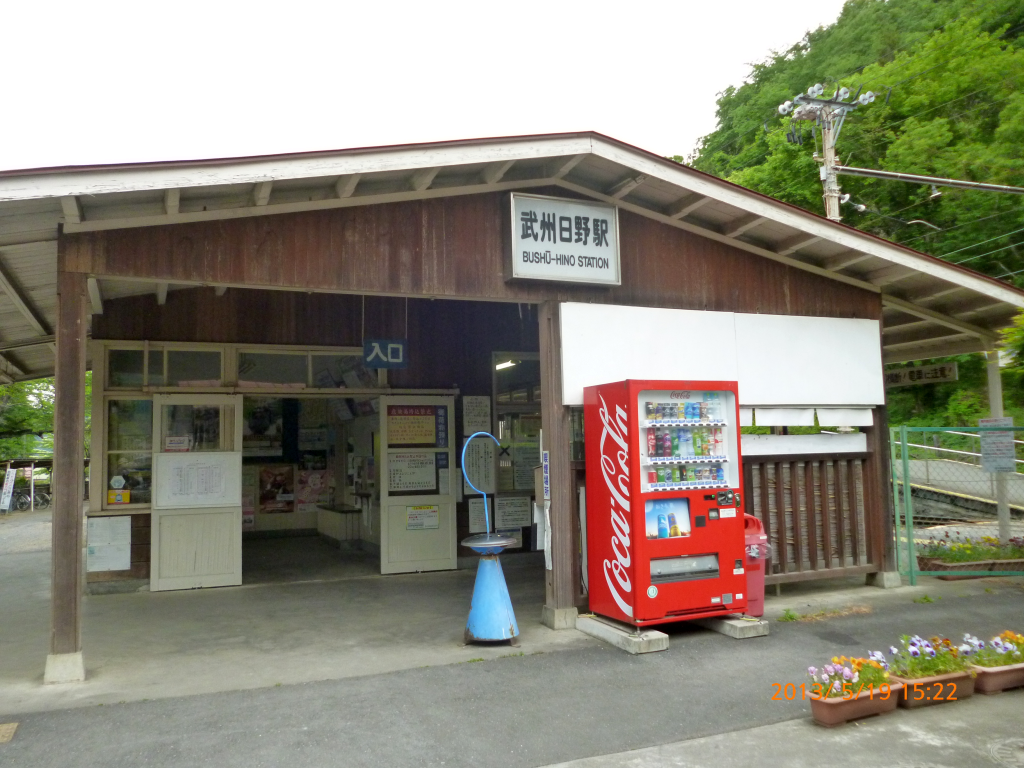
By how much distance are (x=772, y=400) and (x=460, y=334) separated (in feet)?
15.0

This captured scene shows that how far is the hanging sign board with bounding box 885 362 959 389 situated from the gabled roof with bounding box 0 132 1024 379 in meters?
0.53

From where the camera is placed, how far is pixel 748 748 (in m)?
4.45

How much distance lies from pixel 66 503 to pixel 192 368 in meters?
4.10

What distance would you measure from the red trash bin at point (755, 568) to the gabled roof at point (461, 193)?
10.5 feet

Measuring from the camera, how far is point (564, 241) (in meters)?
7.55

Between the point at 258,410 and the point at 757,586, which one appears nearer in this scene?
the point at 757,586

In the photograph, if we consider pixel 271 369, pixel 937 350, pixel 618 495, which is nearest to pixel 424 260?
pixel 618 495

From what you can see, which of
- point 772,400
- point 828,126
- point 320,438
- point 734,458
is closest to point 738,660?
point 734,458

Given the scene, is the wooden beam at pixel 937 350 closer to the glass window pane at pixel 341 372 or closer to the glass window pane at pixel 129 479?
the glass window pane at pixel 341 372

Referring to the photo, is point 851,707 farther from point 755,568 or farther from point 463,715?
point 755,568

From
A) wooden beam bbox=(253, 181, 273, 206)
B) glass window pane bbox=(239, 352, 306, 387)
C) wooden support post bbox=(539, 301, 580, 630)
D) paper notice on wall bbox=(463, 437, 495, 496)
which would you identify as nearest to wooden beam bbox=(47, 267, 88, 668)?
wooden beam bbox=(253, 181, 273, 206)

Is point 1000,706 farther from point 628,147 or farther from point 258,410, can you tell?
point 258,410

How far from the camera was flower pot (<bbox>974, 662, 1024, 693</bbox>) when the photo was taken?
5.23 m

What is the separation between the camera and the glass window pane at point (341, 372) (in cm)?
1023
